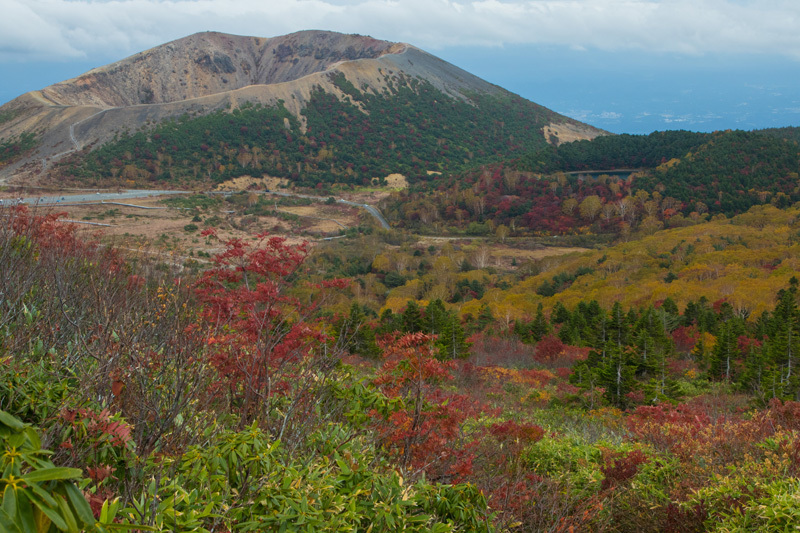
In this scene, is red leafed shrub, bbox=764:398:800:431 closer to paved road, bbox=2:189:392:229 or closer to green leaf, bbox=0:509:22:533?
green leaf, bbox=0:509:22:533

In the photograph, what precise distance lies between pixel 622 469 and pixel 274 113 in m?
97.4

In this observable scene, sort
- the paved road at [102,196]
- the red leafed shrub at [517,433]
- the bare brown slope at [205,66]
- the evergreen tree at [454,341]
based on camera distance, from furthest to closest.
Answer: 1. the bare brown slope at [205,66]
2. the paved road at [102,196]
3. the evergreen tree at [454,341]
4. the red leafed shrub at [517,433]

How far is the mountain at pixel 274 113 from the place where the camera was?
80.5 m

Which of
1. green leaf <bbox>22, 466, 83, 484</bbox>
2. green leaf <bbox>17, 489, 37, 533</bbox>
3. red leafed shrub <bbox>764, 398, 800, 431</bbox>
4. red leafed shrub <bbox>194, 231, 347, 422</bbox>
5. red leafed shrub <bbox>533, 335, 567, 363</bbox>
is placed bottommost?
red leafed shrub <bbox>533, 335, 567, 363</bbox>

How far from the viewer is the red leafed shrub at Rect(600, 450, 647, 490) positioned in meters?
6.41

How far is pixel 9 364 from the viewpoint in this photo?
3883 mm

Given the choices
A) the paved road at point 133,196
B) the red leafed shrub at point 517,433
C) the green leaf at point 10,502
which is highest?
the paved road at point 133,196

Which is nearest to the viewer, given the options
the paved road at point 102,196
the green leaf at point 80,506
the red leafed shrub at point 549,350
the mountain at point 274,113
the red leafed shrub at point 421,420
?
the green leaf at point 80,506

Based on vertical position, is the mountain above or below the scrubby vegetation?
above

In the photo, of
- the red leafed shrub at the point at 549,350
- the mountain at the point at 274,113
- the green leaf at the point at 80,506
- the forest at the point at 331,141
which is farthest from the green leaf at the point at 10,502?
the mountain at the point at 274,113

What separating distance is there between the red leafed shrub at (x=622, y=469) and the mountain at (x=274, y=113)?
266 feet

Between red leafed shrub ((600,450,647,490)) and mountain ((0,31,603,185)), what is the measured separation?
266 ft

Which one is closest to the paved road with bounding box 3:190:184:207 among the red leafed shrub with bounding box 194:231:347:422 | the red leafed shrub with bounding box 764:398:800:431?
the red leafed shrub with bounding box 194:231:347:422

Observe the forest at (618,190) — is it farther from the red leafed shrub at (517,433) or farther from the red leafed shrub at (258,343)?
the red leafed shrub at (258,343)
